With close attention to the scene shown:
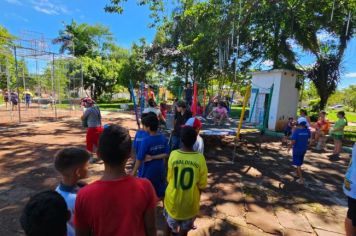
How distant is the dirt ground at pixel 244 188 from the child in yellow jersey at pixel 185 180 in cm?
130

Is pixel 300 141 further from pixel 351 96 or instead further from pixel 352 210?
pixel 351 96

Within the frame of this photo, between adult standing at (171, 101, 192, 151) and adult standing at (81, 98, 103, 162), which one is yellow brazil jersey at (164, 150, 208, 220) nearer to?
adult standing at (171, 101, 192, 151)

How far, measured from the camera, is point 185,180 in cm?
292

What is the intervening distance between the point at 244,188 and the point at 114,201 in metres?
4.80

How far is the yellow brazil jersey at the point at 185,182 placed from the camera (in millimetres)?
2912

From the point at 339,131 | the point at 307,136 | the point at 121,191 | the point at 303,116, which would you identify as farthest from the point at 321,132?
the point at 121,191

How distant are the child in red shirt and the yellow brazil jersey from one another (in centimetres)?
111

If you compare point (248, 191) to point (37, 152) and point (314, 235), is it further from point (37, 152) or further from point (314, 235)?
point (37, 152)

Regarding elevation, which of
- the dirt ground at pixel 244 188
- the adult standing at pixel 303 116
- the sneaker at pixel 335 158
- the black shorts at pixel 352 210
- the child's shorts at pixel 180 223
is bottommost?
the dirt ground at pixel 244 188

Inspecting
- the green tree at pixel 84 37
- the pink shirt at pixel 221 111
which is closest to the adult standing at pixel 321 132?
the pink shirt at pixel 221 111

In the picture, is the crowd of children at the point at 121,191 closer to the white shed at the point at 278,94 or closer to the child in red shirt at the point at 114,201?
the child in red shirt at the point at 114,201

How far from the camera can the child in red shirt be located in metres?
1.69

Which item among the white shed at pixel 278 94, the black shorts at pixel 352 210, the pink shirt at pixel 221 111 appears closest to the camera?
the black shorts at pixel 352 210

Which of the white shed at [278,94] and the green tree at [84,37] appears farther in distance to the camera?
the green tree at [84,37]
